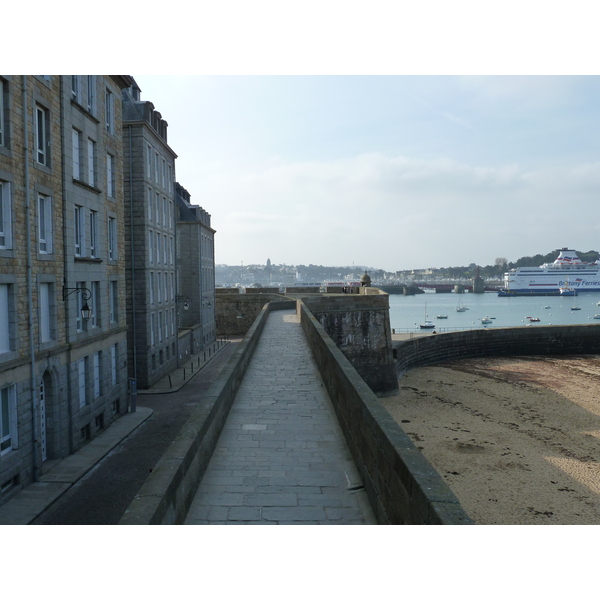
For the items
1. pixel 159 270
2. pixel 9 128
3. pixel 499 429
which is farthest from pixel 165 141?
pixel 499 429

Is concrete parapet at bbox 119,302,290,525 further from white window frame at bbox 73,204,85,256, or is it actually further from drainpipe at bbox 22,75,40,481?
white window frame at bbox 73,204,85,256

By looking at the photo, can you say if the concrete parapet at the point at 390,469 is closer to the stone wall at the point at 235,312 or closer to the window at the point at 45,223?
the window at the point at 45,223

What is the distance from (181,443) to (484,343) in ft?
156

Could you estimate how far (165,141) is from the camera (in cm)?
3312

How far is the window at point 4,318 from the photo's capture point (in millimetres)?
13344

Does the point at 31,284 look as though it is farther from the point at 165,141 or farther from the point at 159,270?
the point at 165,141

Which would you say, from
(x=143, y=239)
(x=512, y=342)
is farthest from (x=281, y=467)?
(x=512, y=342)

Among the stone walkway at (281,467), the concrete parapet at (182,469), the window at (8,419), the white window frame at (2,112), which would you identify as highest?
the white window frame at (2,112)

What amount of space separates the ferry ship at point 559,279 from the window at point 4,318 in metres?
164

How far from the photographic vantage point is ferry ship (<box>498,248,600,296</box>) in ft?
506

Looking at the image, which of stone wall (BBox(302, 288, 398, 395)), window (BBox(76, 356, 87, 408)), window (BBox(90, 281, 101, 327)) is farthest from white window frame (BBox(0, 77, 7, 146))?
Answer: stone wall (BBox(302, 288, 398, 395))

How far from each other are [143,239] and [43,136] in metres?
13.5

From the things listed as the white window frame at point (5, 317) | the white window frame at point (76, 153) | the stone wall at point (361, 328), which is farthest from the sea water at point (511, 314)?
the white window frame at point (5, 317)

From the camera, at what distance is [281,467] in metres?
7.32
